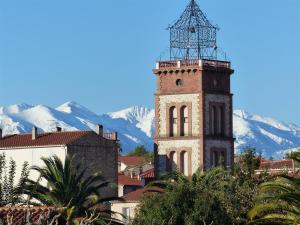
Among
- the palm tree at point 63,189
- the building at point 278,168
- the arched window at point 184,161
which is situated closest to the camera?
the palm tree at point 63,189

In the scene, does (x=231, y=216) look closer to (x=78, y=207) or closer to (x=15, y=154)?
(x=78, y=207)

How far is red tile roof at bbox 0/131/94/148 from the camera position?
356ft

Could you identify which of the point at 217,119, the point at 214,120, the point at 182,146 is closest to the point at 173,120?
the point at 182,146

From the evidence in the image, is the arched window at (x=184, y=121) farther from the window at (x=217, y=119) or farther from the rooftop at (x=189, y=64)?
the rooftop at (x=189, y=64)

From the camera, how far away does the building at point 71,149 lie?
10756 cm

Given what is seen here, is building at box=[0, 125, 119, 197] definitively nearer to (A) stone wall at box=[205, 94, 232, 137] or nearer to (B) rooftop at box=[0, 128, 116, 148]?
(B) rooftop at box=[0, 128, 116, 148]

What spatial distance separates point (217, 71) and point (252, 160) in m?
49.1

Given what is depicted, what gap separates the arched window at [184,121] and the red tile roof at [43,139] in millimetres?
11878

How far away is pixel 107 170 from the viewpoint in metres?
111

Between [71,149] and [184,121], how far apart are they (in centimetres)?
1608

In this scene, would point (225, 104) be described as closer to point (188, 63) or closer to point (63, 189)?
point (188, 63)

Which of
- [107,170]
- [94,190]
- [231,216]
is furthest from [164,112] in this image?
[231,216]

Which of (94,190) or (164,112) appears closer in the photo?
(94,190)

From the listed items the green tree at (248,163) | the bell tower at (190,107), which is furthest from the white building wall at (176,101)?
the green tree at (248,163)
